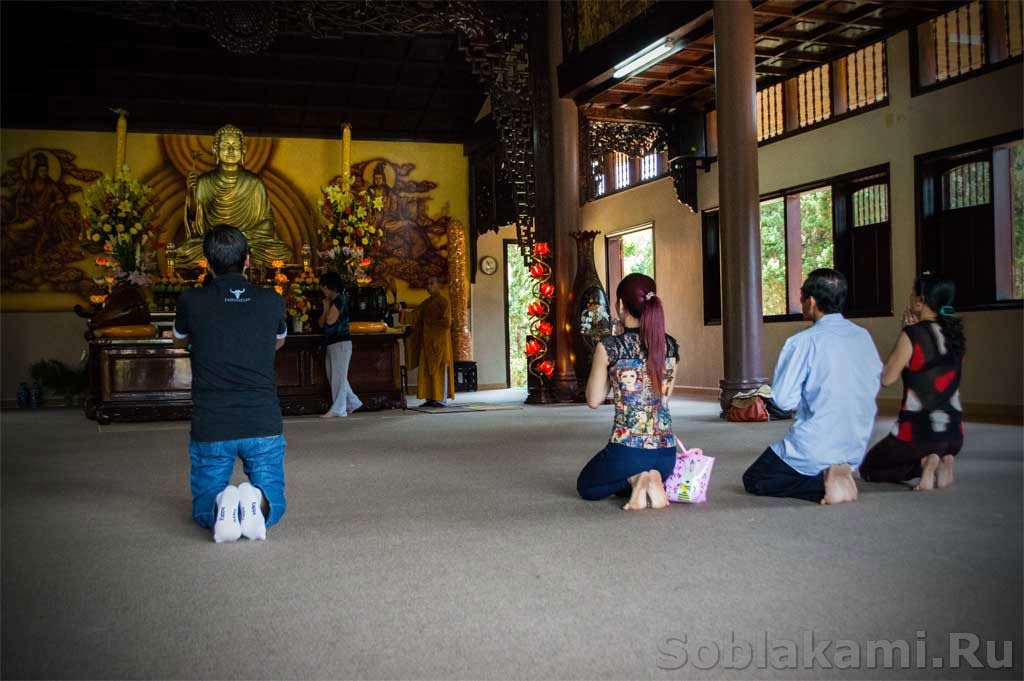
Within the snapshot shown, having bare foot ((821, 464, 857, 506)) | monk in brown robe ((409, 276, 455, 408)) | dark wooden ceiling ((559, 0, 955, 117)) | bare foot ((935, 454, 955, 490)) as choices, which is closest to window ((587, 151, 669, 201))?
dark wooden ceiling ((559, 0, 955, 117))

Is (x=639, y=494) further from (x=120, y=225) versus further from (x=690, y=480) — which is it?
(x=120, y=225)

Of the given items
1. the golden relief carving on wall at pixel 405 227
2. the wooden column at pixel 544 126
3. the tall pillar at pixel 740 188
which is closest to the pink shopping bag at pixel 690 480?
the tall pillar at pixel 740 188

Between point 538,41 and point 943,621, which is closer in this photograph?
point 943,621

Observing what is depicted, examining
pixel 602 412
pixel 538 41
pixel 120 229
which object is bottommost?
pixel 602 412

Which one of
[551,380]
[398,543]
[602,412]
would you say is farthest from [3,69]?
[398,543]

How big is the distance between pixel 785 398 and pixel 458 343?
1007cm

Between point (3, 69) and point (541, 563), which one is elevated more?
point (3, 69)

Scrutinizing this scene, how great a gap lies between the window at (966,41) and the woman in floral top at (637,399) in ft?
16.2

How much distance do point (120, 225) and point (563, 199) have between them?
450 centimetres

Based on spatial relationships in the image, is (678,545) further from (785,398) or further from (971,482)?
(971,482)

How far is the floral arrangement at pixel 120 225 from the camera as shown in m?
9.38

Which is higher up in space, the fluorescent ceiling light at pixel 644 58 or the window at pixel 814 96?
the fluorescent ceiling light at pixel 644 58

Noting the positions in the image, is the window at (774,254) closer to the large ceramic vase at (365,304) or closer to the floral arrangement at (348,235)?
the large ceramic vase at (365,304)

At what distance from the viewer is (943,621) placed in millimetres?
2139
